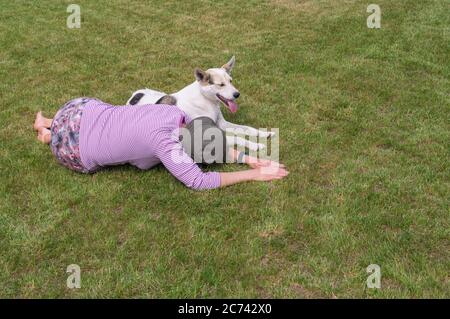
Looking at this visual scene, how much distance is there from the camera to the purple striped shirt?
5.21 metres

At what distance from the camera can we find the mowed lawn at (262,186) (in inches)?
168

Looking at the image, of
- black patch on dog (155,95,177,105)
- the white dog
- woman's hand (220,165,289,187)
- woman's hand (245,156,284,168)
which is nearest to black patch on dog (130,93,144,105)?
the white dog

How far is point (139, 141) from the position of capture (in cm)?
524

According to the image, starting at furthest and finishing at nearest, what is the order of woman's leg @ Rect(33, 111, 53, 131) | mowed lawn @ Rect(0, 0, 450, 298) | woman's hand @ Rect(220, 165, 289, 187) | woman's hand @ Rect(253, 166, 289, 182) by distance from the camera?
1. woman's leg @ Rect(33, 111, 53, 131)
2. woman's hand @ Rect(253, 166, 289, 182)
3. woman's hand @ Rect(220, 165, 289, 187)
4. mowed lawn @ Rect(0, 0, 450, 298)

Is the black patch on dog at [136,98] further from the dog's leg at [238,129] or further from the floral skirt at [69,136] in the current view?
the dog's leg at [238,129]

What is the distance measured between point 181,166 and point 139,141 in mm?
530

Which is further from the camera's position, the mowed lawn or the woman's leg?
the woman's leg

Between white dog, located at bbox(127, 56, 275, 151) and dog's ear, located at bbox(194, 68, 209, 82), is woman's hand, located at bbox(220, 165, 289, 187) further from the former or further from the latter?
dog's ear, located at bbox(194, 68, 209, 82)

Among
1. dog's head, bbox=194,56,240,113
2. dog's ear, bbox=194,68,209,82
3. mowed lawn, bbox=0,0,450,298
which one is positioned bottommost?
mowed lawn, bbox=0,0,450,298

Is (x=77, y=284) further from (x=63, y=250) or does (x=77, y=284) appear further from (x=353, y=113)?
(x=353, y=113)

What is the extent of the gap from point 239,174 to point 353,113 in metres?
2.60

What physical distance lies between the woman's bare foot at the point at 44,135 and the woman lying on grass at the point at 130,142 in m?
0.58

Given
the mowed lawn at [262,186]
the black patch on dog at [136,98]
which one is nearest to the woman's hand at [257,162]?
the mowed lawn at [262,186]
